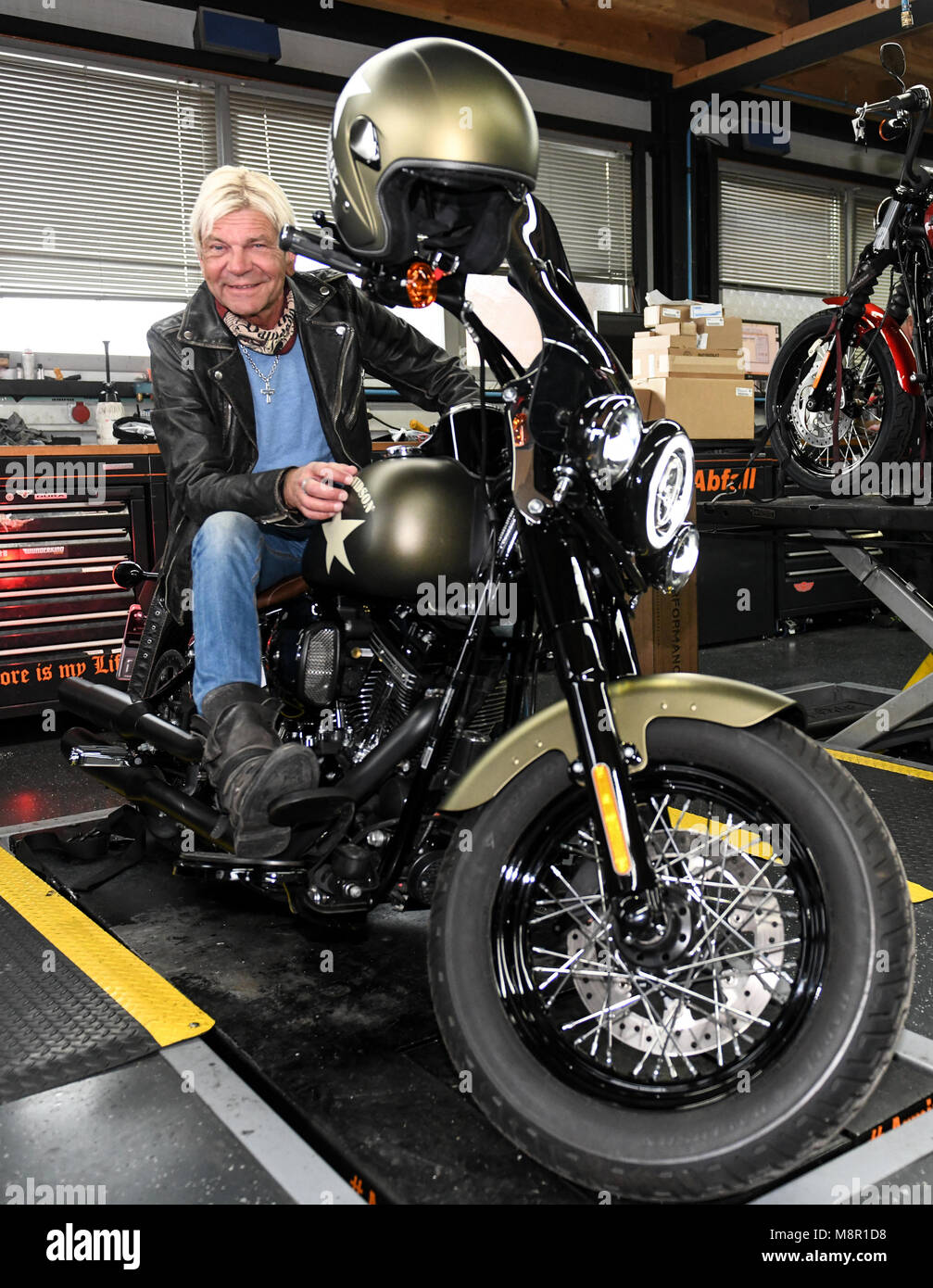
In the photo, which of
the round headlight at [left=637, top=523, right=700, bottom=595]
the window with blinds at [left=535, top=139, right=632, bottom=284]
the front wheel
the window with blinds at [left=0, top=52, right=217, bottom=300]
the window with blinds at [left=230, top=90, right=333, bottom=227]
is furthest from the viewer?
the window with blinds at [left=535, top=139, right=632, bottom=284]

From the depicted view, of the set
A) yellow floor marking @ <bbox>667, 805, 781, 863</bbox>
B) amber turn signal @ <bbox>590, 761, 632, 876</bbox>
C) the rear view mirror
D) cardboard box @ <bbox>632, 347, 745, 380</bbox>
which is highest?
the rear view mirror

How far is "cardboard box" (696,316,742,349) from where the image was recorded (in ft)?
15.5

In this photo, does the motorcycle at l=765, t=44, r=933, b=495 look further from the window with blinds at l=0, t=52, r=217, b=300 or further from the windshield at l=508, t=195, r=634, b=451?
the window with blinds at l=0, t=52, r=217, b=300

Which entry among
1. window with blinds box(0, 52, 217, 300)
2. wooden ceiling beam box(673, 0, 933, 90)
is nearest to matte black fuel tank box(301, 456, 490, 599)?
window with blinds box(0, 52, 217, 300)

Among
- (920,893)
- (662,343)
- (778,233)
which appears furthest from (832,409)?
(778,233)

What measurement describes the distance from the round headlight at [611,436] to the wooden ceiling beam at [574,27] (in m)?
5.34

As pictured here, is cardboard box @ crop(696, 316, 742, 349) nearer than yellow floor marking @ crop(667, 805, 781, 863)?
No

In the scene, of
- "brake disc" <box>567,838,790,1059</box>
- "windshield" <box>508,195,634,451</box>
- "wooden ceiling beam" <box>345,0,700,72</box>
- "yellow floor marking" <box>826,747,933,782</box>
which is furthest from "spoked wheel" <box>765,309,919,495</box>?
"wooden ceiling beam" <box>345,0,700,72</box>

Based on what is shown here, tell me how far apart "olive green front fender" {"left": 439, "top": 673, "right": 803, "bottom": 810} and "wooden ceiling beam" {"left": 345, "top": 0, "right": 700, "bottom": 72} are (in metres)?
5.55

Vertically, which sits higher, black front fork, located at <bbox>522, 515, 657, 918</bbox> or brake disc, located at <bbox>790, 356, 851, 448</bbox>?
brake disc, located at <bbox>790, 356, 851, 448</bbox>

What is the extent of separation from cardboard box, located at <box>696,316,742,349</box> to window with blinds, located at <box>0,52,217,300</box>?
2.59m

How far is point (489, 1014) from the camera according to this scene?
132 cm

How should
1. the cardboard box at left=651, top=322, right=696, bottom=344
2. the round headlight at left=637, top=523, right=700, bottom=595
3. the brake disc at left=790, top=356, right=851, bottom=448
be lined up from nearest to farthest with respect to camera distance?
the round headlight at left=637, top=523, right=700, bottom=595, the brake disc at left=790, top=356, right=851, bottom=448, the cardboard box at left=651, top=322, right=696, bottom=344

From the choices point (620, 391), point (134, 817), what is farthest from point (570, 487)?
point (134, 817)
